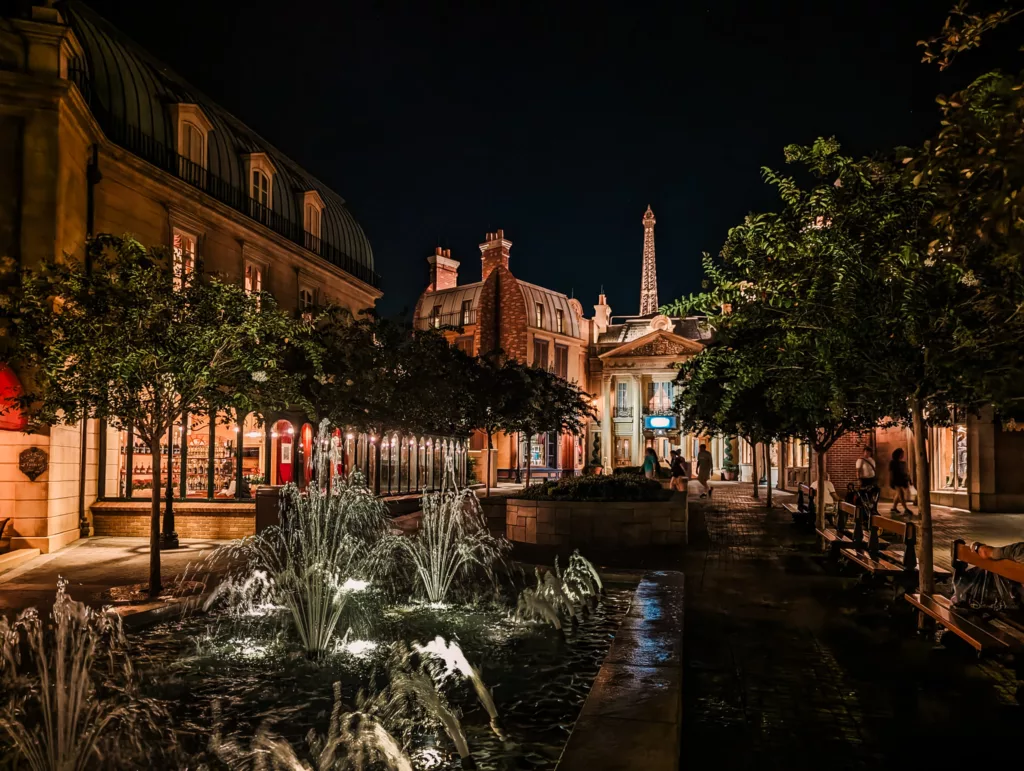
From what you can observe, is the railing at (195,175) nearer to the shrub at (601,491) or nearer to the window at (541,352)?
the shrub at (601,491)

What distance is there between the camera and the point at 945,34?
531 centimetres

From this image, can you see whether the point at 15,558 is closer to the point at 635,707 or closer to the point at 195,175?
the point at 635,707

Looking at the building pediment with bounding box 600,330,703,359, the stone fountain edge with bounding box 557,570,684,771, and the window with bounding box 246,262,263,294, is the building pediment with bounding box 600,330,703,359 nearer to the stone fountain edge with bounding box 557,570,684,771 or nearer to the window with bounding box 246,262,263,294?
the window with bounding box 246,262,263,294

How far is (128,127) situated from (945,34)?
2160cm

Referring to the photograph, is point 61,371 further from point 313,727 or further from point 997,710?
point 997,710

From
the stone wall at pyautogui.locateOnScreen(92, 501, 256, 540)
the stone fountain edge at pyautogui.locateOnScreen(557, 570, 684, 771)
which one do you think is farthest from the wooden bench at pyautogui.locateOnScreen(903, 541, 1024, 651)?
the stone wall at pyautogui.locateOnScreen(92, 501, 256, 540)

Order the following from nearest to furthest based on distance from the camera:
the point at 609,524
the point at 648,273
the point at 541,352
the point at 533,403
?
the point at 609,524 < the point at 533,403 < the point at 541,352 < the point at 648,273

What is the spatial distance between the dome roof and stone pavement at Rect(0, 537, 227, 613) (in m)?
11.0

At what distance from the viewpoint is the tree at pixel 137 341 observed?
1084 cm

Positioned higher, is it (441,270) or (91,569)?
(441,270)

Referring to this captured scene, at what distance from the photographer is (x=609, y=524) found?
1578 cm

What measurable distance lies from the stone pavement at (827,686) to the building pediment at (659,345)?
60.1 m

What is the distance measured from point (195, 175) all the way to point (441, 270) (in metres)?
50.4

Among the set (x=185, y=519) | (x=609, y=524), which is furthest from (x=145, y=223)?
(x=609, y=524)
